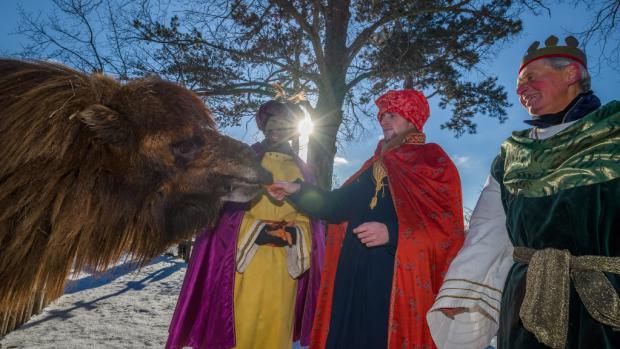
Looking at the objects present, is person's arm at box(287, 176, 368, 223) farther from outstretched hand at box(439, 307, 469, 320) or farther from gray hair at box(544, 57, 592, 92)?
gray hair at box(544, 57, 592, 92)

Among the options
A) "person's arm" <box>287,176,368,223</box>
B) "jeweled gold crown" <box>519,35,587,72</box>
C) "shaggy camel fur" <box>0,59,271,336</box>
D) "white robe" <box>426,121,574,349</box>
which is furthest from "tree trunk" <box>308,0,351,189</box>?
"shaggy camel fur" <box>0,59,271,336</box>

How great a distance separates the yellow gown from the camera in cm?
280

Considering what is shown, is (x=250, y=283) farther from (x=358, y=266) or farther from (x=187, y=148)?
(x=187, y=148)

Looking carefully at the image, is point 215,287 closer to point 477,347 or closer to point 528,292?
point 477,347

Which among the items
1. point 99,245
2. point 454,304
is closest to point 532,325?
point 454,304

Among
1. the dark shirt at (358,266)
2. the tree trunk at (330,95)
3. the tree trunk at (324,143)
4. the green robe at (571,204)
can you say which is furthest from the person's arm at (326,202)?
the tree trunk at (324,143)

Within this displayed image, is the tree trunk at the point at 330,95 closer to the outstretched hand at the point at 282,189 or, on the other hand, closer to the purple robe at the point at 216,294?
the purple robe at the point at 216,294

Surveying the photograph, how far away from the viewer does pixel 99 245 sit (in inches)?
Answer: 54.4

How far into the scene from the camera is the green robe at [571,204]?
1312 millimetres

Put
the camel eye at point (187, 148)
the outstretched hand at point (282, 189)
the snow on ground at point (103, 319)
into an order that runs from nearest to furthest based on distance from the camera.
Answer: the camel eye at point (187, 148) < the outstretched hand at point (282, 189) < the snow on ground at point (103, 319)

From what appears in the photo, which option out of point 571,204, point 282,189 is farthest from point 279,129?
point 571,204

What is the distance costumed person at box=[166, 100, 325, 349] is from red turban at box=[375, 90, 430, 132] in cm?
130

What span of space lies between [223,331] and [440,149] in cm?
239

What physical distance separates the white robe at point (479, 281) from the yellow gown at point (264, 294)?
138 centimetres
